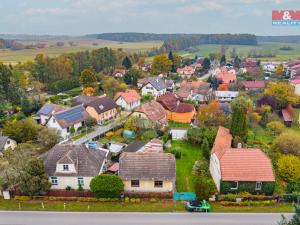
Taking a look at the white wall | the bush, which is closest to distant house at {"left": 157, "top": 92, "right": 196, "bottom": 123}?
the white wall

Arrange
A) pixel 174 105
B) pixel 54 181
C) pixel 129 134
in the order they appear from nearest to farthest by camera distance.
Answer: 1. pixel 54 181
2. pixel 129 134
3. pixel 174 105

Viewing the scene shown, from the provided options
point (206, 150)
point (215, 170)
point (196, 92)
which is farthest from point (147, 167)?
point (196, 92)

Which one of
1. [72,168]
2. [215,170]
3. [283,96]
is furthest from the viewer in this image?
[283,96]

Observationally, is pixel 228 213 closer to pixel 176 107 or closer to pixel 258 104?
pixel 176 107

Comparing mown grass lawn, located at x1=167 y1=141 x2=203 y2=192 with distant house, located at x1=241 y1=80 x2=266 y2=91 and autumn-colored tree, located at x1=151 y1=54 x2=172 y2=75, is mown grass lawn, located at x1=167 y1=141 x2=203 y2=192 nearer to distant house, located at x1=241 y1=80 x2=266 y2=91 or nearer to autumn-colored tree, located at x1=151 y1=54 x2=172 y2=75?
distant house, located at x1=241 y1=80 x2=266 y2=91

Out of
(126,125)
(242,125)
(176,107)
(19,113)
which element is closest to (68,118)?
(126,125)

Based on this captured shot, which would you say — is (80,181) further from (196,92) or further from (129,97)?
(196,92)

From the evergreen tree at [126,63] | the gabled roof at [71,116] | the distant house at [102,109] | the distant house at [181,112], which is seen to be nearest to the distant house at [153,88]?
the distant house at [102,109]

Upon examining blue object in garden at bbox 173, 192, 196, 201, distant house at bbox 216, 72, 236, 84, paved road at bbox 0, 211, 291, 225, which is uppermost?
distant house at bbox 216, 72, 236, 84
